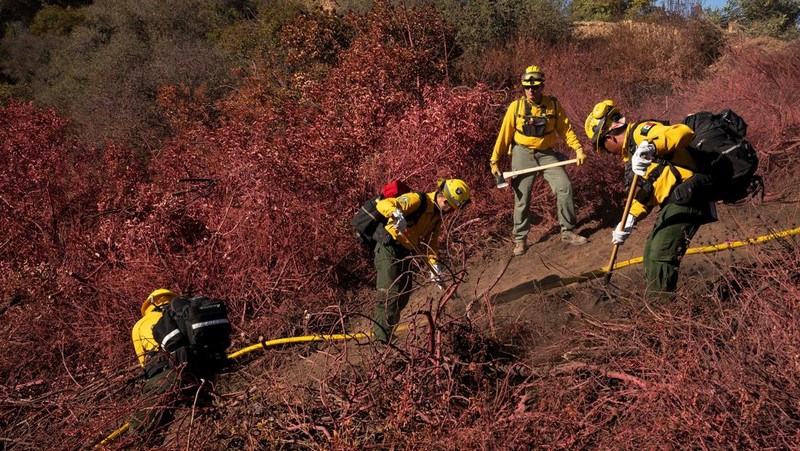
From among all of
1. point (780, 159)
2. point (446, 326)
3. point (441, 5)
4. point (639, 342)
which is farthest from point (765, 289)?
point (441, 5)

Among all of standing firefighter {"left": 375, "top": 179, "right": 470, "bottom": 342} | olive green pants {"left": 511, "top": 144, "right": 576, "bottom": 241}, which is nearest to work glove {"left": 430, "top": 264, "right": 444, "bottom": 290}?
standing firefighter {"left": 375, "top": 179, "right": 470, "bottom": 342}

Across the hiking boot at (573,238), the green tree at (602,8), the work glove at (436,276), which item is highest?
the work glove at (436,276)

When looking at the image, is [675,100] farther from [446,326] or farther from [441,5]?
[446,326]

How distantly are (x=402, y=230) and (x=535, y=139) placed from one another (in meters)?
2.24

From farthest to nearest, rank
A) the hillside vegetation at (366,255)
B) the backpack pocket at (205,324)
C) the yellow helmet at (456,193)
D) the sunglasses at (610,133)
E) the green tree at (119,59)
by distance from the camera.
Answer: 1. the green tree at (119,59)
2. the yellow helmet at (456,193)
3. the sunglasses at (610,133)
4. the backpack pocket at (205,324)
5. the hillside vegetation at (366,255)

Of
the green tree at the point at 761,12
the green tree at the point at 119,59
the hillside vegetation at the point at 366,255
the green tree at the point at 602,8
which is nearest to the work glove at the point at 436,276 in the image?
the hillside vegetation at the point at 366,255

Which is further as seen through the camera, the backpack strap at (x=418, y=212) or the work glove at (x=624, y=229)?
the backpack strap at (x=418, y=212)

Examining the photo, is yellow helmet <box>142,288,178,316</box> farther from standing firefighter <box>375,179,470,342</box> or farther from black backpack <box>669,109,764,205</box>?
black backpack <box>669,109,764,205</box>

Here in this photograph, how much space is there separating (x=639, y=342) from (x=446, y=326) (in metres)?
1.31

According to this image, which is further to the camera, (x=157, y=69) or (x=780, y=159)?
(x=157, y=69)

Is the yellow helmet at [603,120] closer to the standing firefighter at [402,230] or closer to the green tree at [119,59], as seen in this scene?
the standing firefighter at [402,230]

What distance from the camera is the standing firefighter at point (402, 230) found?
459 cm

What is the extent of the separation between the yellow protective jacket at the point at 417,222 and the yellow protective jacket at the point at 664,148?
5.39ft

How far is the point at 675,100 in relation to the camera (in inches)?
377
